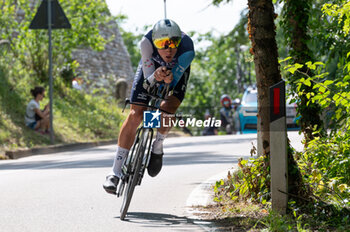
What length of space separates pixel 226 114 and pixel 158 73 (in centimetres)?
2380

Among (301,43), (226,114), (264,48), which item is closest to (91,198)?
(264,48)

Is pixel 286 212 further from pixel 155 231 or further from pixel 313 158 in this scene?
pixel 313 158

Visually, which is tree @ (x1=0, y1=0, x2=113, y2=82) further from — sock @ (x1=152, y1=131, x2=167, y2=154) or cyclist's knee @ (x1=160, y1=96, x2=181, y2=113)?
cyclist's knee @ (x1=160, y1=96, x2=181, y2=113)

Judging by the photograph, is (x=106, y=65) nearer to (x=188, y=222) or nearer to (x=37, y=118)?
(x=37, y=118)

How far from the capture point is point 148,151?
23.3 ft

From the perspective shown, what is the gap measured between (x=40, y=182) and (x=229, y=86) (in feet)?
177

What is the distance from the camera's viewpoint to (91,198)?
8.38 meters

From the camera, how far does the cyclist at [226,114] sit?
2917 centimetres

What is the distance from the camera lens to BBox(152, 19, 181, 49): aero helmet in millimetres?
6469

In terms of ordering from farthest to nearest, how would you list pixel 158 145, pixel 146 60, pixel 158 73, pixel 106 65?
pixel 106 65 < pixel 158 145 < pixel 146 60 < pixel 158 73

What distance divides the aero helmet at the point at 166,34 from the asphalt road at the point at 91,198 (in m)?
1.64

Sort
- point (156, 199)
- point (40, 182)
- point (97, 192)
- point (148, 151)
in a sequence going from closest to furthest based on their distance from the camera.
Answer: point (148, 151), point (156, 199), point (97, 192), point (40, 182)

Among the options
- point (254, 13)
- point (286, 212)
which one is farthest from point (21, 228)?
point (254, 13)

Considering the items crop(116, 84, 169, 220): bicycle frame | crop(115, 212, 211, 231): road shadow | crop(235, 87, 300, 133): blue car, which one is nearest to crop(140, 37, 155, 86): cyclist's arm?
crop(116, 84, 169, 220): bicycle frame
